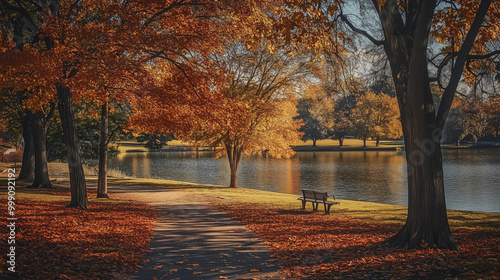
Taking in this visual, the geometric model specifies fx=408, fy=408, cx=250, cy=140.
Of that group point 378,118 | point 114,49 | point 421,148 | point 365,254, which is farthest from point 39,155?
point 378,118

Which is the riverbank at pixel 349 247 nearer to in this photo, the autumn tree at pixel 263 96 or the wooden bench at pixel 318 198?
the wooden bench at pixel 318 198

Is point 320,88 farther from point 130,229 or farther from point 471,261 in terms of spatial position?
point 471,261

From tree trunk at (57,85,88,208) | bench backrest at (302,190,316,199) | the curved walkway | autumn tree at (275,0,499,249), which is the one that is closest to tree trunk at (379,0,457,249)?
autumn tree at (275,0,499,249)

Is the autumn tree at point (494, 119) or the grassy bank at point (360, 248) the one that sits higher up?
the autumn tree at point (494, 119)

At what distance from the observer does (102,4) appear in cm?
1694

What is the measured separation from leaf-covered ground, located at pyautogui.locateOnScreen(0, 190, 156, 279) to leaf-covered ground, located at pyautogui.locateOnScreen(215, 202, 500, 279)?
3551 mm

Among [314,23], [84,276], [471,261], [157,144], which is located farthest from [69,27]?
[157,144]

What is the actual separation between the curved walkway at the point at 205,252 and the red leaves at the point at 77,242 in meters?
0.46

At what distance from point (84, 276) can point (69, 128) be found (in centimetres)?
963

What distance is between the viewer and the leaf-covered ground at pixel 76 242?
7660 millimetres

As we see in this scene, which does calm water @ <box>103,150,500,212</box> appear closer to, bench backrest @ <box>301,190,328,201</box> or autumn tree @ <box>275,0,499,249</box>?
bench backrest @ <box>301,190,328,201</box>

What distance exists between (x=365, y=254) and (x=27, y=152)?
25799mm

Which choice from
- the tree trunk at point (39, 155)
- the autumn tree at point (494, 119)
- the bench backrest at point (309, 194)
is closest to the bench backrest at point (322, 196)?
the bench backrest at point (309, 194)

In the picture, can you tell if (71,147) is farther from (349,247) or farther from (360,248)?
(360,248)
